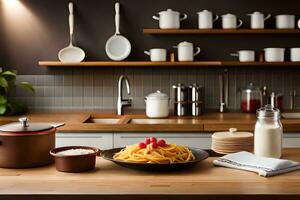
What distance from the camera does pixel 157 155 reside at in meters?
2.11

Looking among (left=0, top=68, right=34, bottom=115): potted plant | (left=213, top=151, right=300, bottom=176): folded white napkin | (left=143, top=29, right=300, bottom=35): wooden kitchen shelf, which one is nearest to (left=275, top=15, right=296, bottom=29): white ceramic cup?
(left=143, top=29, right=300, bottom=35): wooden kitchen shelf

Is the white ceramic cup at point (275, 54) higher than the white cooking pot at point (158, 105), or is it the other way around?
the white ceramic cup at point (275, 54)

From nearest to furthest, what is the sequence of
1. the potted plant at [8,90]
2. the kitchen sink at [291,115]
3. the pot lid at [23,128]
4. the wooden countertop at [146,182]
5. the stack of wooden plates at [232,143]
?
the wooden countertop at [146,182], the pot lid at [23,128], the stack of wooden plates at [232,143], the potted plant at [8,90], the kitchen sink at [291,115]

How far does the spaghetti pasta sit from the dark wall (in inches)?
103

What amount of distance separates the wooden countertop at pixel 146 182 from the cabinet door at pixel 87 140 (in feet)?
5.65

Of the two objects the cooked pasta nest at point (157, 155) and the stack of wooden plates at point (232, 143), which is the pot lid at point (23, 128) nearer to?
the cooked pasta nest at point (157, 155)

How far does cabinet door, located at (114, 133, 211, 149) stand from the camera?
392cm

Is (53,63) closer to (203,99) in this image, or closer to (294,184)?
(203,99)

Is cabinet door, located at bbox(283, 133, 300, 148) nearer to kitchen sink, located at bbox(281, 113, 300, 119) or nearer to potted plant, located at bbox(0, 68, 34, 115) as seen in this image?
kitchen sink, located at bbox(281, 113, 300, 119)

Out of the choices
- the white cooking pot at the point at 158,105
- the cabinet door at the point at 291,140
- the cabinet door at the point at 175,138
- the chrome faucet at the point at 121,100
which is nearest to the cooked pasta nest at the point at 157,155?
the cabinet door at the point at 175,138

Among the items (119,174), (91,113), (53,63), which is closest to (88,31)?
(53,63)

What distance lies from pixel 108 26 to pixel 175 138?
4.58 ft

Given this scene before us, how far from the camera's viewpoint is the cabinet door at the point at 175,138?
3924 millimetres
